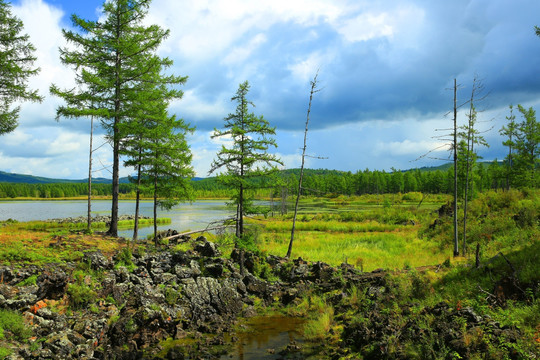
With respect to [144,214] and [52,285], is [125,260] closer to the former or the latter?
[52,285]

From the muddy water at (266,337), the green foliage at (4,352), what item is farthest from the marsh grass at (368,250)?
the green foliage at (4,352)

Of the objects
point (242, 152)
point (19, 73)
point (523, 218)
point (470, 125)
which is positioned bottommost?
point (523, 218)

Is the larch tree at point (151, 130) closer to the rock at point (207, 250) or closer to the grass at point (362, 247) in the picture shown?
the rock at point (207, 250)

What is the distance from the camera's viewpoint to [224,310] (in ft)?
49.6

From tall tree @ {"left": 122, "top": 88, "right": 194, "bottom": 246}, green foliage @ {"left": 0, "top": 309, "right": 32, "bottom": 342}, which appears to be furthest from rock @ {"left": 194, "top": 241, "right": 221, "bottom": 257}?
green foliage @ {"left": 0, "top": 309, "right": 32, "bottom": 342}

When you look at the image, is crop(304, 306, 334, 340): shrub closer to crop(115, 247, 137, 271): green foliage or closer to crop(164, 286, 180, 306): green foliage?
crop(164, 286, 180, 306): green foliage

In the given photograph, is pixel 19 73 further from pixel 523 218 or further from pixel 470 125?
pixel 523 218

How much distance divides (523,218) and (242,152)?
19.5 m

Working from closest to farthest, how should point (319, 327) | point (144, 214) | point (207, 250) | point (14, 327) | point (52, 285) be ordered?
point (14, 327)
point (52, 285)
point (319, 327)
point (207, 250)
point (144, 214)

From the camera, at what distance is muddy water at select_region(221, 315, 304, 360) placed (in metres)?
11.3

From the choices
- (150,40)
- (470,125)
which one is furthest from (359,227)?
(150,40)

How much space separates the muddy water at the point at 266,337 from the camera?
11336mm

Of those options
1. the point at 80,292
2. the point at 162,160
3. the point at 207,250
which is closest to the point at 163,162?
the point at 162,160

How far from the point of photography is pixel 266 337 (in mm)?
12922
